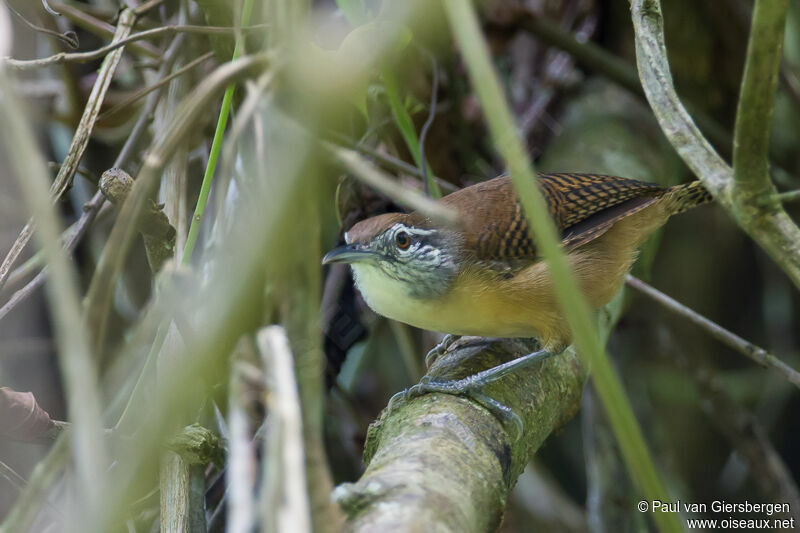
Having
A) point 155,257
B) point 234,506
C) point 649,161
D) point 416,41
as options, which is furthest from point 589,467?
point 234,506

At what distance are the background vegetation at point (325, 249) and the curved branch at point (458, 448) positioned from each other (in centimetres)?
1

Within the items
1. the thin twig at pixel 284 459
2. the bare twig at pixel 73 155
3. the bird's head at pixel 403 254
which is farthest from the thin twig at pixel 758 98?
the bare twig at pixel 73 155

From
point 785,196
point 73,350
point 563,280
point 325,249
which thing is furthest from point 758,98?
point 325,249

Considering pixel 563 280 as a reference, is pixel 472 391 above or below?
above

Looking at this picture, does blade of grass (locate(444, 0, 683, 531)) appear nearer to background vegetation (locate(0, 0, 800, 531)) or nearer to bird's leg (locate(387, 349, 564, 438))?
background vegetation (locate(0, 0, 800, 531))

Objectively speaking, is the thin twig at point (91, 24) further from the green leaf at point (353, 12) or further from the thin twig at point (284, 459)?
the thin twig at point (284, 459)

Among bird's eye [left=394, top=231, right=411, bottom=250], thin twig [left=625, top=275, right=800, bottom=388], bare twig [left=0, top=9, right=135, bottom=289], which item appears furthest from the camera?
bird's eye [left=394, top=231, right=411, bottom=250]

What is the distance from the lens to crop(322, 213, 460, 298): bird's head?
2484mm

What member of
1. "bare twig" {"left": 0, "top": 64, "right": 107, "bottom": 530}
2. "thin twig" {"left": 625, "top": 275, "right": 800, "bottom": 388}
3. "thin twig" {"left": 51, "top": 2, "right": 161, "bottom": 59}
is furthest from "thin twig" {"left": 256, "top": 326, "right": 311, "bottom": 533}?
"thin twig" {"left": 51, "top": 2, "right": 161, "bottom": 59}

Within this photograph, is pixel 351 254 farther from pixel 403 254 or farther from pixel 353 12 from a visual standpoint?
pixel 353 12

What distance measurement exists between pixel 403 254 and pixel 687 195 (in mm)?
1128

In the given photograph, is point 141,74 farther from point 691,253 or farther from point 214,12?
point 691,253

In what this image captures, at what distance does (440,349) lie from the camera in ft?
9.55

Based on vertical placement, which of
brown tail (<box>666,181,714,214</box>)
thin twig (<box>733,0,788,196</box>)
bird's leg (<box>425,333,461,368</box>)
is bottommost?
thin twig (<box>733,0,788,196</box>)
